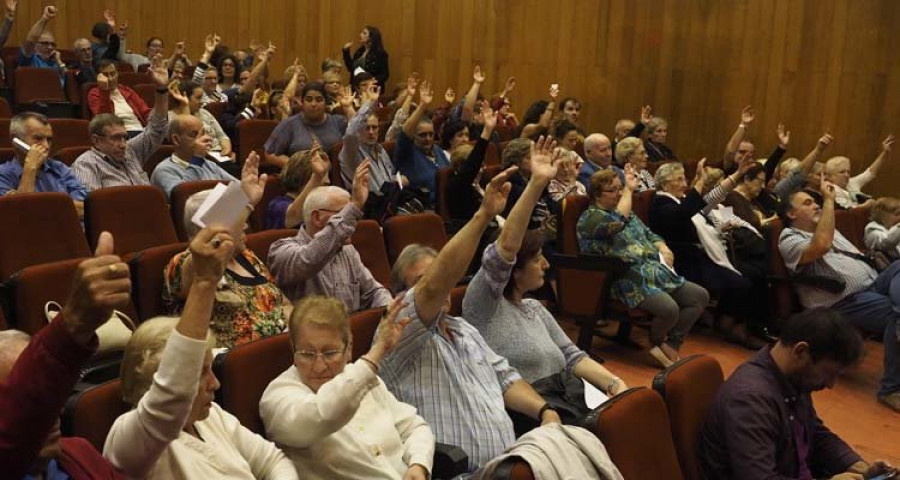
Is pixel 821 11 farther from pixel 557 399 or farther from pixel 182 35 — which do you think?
pixel 182 35

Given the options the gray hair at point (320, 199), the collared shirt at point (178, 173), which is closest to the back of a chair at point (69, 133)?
the collared shirt at point (178, 173)

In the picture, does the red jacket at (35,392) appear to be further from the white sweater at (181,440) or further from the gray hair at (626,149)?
the gray hair at (626,149)

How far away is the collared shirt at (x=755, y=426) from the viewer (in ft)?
8.07

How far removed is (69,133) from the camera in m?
5.91

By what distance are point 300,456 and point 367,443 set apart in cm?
17

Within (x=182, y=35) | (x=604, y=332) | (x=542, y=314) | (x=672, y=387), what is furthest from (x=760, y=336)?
(x=182, y=35)

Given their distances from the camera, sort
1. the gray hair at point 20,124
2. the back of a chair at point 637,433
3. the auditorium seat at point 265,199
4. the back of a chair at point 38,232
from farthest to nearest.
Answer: the auditorium seat at point 265,199 → the gray hair at point 20,124 → the back of a chair at point 38,232 → the back of a chair at point 637,433

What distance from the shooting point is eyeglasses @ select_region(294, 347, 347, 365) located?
7.32 feet

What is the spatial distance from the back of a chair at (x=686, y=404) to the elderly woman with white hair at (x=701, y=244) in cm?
269

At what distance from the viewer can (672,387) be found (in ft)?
8.36

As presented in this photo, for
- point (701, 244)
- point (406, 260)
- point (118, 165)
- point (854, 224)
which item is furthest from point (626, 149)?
point (406, 260)

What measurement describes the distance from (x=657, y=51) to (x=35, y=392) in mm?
8530

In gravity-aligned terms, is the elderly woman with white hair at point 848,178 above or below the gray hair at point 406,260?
below

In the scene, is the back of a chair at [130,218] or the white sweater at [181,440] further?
the back of a chair at [130,218]
